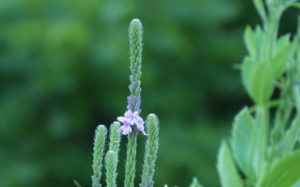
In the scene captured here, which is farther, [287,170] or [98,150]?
[287,170]

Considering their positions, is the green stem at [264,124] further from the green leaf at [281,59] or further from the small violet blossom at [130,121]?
the small violet blossom at [130,121]

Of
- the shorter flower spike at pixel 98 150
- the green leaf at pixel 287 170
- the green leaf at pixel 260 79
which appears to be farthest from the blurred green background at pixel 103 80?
the shorter flower spike at pixel 98 150

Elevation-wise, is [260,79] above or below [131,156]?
above

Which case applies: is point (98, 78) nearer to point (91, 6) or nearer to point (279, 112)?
point (91, 6)

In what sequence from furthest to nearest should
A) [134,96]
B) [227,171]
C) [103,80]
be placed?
[103,80] → [227,171] → [134,96]

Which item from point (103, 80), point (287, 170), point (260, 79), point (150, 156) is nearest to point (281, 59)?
point (260, 79)

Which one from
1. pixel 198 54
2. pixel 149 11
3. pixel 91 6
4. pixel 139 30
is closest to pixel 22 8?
pixel 91 6

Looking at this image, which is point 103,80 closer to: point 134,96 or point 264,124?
point 264,124
